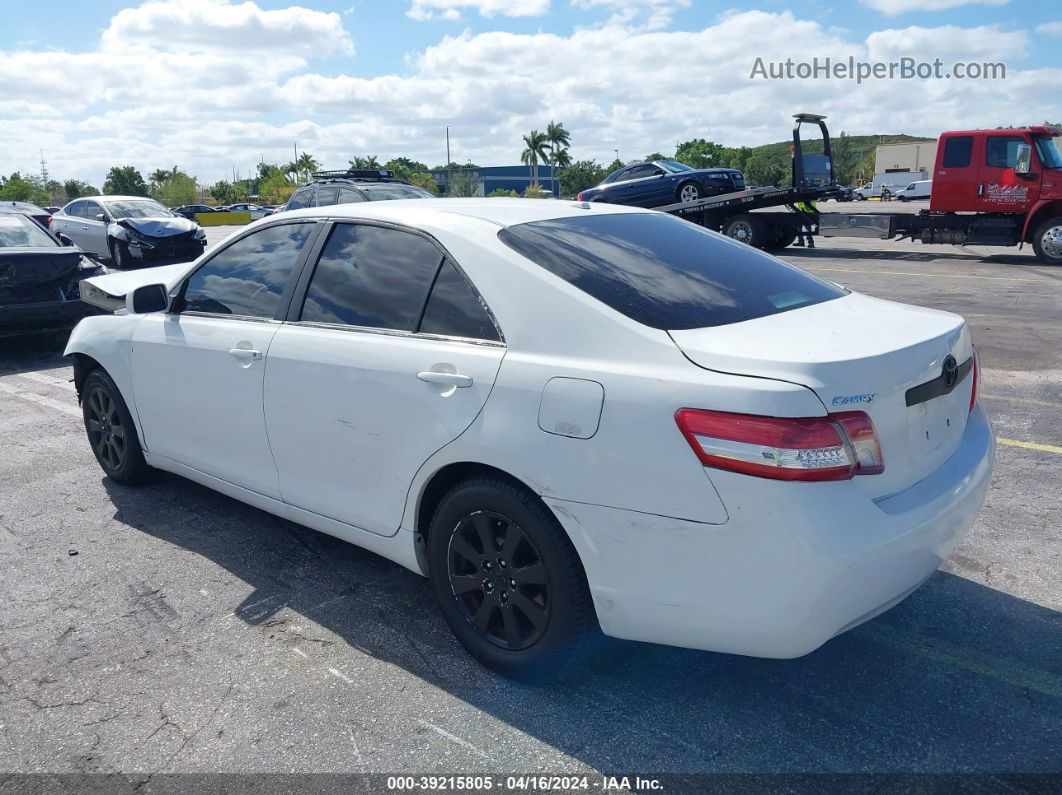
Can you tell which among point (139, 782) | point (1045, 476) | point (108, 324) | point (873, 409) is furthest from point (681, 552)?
point (108, 324)

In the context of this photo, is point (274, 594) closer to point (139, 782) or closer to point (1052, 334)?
point (139, 782)

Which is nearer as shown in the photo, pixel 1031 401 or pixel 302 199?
pixel 1031 401

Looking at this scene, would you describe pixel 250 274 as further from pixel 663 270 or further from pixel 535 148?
pixel 535 148

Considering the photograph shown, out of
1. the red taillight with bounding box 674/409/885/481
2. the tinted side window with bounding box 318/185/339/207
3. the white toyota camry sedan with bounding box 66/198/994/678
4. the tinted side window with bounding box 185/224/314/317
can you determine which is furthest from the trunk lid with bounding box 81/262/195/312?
the tinted side window with bounding box 318/185/339/207

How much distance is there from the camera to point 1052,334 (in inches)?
341

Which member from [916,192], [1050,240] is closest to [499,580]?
[1050,240]

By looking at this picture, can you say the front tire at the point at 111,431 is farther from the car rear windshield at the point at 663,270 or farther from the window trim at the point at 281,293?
the car rear windshield at the point at 663,270

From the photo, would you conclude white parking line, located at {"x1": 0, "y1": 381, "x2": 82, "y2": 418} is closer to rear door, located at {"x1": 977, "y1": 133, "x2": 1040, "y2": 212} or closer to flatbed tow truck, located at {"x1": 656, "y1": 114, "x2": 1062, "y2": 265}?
flatbed tow truck, located at {"x1": 656, "y1": 114, "x2": 1062, "y2": 265}

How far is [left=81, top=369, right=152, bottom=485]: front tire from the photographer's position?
15.1ft

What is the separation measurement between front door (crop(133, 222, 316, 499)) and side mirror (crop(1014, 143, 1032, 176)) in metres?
15.5

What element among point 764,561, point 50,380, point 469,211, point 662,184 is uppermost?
point 469,211

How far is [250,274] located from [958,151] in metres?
15.9

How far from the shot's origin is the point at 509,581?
2.80 meters

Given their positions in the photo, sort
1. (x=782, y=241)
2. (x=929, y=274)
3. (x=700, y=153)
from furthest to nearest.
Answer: (x=700, y=153), (x=782, y=241), (x=929, y=274)
